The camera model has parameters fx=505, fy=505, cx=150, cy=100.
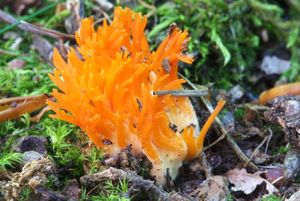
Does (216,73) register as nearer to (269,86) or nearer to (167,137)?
(269,86)

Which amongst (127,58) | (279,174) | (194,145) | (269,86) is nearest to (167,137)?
(194,145)

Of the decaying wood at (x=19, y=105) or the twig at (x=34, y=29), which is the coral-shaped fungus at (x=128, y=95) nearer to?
the decaying wood at (x=19, y=105)

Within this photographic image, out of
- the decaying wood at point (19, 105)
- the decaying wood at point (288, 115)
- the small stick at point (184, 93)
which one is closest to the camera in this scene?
the small stick at point (184, 93)

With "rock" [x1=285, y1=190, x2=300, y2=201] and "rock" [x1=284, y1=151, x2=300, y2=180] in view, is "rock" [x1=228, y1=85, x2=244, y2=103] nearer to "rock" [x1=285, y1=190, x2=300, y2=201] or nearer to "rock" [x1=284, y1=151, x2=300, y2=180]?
"rock" [x1=284, y1=151, x2=300, y2=180]

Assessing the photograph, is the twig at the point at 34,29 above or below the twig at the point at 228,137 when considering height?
above

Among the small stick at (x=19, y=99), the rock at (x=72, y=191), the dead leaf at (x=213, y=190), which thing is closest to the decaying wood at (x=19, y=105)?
the small stick at (x=19, y=99)

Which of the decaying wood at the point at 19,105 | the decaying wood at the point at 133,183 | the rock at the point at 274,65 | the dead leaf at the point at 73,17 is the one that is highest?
the dead leaf at the point at 73,17
